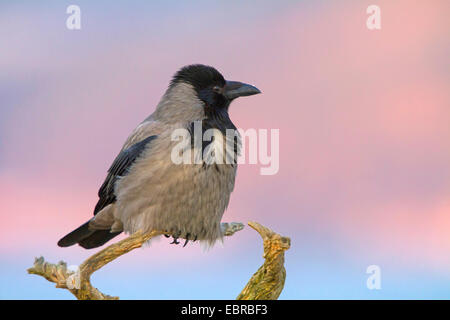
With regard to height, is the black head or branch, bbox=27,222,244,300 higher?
the black head

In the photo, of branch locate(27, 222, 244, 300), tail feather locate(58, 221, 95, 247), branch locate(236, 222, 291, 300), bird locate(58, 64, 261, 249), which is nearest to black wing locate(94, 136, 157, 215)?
bird locate(58, 64, 261, 249)

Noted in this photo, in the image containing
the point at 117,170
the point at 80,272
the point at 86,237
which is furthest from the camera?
the point at 86,237

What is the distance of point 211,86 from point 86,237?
108 inches

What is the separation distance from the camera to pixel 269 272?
6512mm

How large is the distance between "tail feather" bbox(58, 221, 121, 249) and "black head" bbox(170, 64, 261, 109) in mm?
2316

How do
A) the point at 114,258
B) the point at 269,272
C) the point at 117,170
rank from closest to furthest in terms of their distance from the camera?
the point at 114,258
the point at 269,272
the point at 117,170

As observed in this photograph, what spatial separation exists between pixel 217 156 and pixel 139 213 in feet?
3.94

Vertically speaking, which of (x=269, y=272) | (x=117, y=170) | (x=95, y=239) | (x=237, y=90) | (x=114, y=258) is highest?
(x=237, y=90)

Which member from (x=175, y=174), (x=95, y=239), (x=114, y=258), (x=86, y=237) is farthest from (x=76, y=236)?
(x=175, y=174)

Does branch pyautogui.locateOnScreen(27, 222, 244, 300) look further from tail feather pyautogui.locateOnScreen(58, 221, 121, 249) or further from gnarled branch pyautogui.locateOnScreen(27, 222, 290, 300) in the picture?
tail feather pyautogui.locateOnScreen(58, 221, 121, 249)

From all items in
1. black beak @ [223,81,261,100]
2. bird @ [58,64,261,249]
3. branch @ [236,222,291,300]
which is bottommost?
branch @ [236,222,291,300]

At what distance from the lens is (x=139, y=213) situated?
657 centimetres

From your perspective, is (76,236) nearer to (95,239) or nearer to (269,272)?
(95,239)

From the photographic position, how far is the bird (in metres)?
6.37
